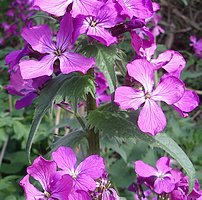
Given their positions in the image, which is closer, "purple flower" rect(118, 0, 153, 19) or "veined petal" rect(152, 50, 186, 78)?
"purple flower" rect(118, 0, 153, 19)

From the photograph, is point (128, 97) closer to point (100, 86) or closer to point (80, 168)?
point (80, 168)

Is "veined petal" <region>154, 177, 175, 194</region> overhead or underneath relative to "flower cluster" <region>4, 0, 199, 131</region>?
underneath

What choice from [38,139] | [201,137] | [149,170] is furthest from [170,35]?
[149,170]

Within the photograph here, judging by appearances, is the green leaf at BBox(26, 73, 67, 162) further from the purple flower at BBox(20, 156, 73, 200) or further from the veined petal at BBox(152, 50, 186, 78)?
the veined petal at BBox(152, 50, 186, 78)

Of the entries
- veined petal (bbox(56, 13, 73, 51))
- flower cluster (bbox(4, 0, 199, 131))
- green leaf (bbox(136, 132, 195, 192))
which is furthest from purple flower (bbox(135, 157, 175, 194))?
veined petal (bbox(56, 13, 73, 51))

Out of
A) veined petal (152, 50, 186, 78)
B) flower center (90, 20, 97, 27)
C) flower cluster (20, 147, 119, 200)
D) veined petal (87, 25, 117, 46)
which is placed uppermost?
flower center (90, 20, 97, 27)

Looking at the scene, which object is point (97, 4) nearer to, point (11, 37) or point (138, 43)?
point (138, 43)
